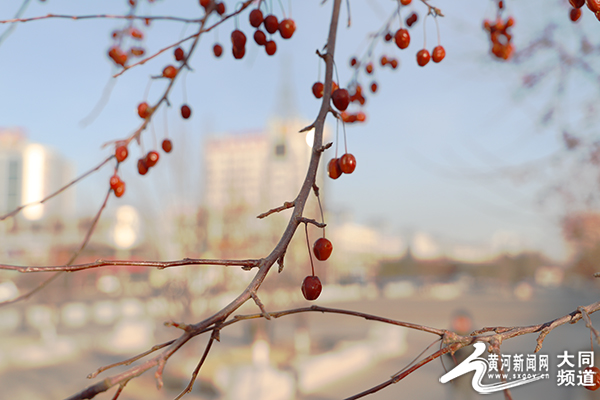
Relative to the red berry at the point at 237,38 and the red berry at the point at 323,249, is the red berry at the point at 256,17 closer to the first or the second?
the red berry at the point at 237,38

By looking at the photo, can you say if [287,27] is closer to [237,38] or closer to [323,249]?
[237,38]

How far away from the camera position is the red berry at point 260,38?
4.06ft

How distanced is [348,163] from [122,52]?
1.15 metres

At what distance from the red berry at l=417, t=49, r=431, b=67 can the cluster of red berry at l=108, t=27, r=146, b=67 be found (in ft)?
3.30

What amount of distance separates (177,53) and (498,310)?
17.0 metres

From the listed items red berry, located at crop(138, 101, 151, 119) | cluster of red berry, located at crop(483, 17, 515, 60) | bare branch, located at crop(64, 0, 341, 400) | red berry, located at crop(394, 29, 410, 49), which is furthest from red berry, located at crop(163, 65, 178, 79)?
cluster of red berry, located at crop(483, 17, 515, 60)

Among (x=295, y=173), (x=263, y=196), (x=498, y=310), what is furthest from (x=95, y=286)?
(x=498, y=310)

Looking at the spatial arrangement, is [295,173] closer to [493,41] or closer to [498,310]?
[498,310]

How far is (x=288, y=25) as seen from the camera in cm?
117

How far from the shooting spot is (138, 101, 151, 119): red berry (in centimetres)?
134

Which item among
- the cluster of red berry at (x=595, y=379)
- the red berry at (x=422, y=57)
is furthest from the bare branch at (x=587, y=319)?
the red berry at (x=422, y=57)

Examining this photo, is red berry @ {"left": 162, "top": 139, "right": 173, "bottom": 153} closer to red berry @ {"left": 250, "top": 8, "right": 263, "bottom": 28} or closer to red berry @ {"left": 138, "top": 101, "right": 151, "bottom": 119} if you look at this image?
red berry @ {"left": 138, "top": 101, "right": 151, "bottom": 119}

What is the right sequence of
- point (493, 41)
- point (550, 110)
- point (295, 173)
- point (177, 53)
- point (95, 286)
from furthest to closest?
point (95, 286)
point (295, 173)
point (550, 110)
point (493, 41)
point (177, 53)

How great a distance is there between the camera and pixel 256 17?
1147mm
